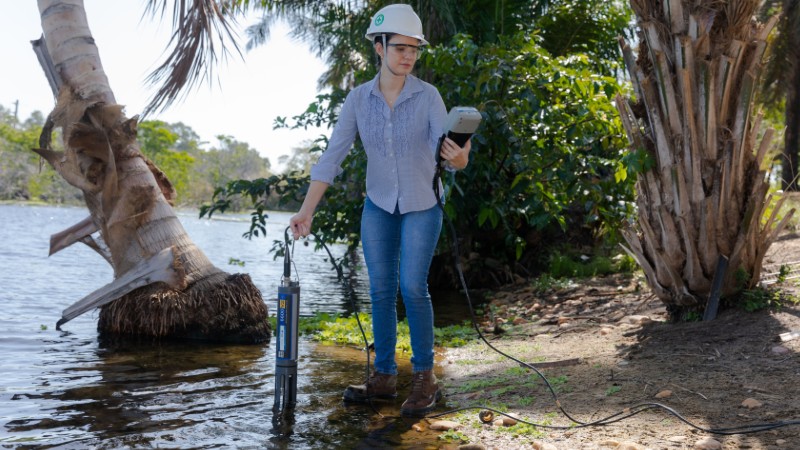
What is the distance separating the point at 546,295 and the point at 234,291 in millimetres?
3738

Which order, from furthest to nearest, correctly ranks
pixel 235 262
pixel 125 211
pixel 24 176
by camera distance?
pixel 24 176, pixel 235 262, pixel 125 211

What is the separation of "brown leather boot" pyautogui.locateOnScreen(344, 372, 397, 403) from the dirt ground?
35cm

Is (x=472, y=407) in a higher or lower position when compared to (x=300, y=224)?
lower

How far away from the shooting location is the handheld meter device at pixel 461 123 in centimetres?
355

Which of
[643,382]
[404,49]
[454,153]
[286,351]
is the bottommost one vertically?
[643,382]

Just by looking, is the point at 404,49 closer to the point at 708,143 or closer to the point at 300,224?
the point at 300,224

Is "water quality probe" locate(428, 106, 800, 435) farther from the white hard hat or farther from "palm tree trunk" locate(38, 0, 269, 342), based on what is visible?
"palm tree trunk" locate(38, 0, 269, 342)

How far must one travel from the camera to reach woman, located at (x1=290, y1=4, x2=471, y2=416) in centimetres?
384

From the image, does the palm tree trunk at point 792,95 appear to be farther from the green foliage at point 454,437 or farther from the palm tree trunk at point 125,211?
the green foliage at point 454,437

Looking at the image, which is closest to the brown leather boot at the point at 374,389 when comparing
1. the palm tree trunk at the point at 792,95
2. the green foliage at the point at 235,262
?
the green foliage at the point at 235,262

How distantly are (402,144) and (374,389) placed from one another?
4.56ft

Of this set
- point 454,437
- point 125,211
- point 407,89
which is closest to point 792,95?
point 125,211

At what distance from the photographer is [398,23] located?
3.73 m

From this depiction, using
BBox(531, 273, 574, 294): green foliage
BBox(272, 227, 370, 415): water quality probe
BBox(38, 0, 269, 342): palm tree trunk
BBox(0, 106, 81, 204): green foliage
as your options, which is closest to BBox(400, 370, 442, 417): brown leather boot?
BBox(272, 227, 370, 415): water quality probe
